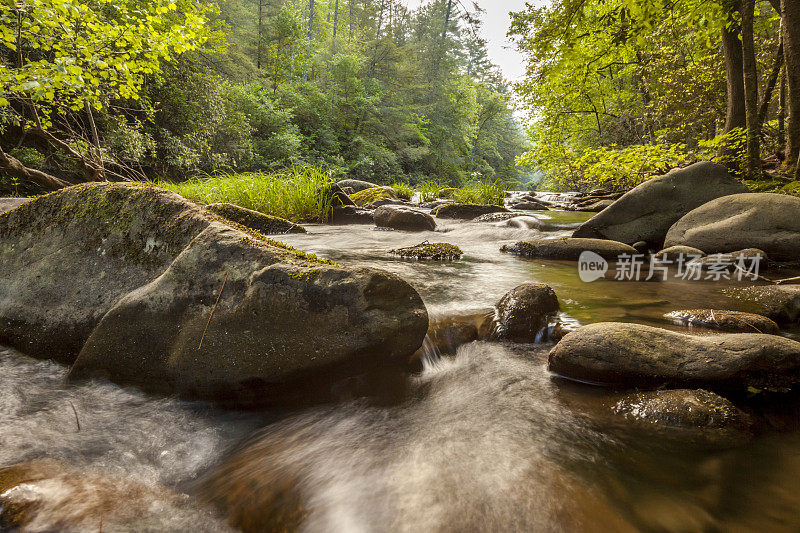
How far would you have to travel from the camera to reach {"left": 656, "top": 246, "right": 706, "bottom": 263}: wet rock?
16.2ft

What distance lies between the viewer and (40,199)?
277 cm

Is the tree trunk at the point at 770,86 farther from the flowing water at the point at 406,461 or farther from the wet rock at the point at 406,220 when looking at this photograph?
the flowing water at the point at 406,461

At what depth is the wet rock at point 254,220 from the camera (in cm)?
571

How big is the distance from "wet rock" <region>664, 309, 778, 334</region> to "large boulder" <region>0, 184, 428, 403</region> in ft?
6.95

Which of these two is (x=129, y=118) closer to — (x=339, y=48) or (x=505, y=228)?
(x=505, y=228)

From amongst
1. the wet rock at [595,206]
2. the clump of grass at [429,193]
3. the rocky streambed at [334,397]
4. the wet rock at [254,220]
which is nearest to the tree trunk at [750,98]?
the wet rock at [595,206]

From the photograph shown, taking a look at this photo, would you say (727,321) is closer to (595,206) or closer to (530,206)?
(595,206)

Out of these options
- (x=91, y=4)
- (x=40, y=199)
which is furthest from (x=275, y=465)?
(x=91, y=4)

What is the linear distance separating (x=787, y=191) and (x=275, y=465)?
8308 mm

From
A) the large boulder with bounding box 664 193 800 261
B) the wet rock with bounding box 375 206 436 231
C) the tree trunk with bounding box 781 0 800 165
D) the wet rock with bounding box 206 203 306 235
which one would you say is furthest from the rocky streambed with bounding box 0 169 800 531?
the tree trunk with bounding box 781 0 800 165

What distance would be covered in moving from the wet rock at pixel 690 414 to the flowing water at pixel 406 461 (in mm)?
65

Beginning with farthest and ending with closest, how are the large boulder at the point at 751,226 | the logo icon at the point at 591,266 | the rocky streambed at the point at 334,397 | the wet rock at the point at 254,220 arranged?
the wet rock at the point at 254,220
the large boulder at the point at 751,226
the logo icon at the point at 591,266
the rocky streambed at the point at 334,397

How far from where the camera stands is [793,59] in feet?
19.5

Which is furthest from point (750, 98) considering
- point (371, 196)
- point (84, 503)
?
point (84, 503)
